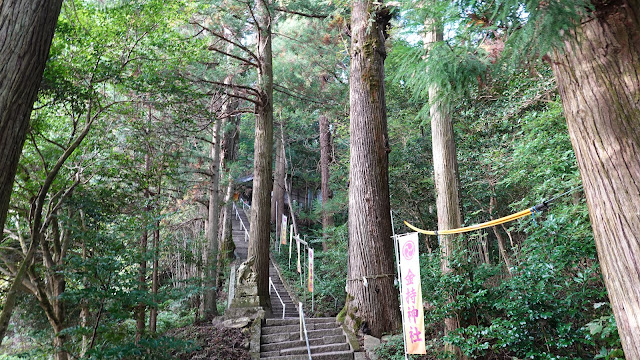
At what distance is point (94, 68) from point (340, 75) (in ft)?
33.3

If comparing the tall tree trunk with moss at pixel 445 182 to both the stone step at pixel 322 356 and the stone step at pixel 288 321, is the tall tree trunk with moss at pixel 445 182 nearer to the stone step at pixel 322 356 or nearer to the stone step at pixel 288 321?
the stone step at pixel 322 356

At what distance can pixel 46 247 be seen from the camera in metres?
5.76

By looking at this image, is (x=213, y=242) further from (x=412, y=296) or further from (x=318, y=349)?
(x=412, y=296)

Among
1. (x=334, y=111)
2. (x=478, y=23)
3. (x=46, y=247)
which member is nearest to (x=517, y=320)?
(x=478, y=23)

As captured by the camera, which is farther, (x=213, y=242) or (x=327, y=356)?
(x=213, y=242)

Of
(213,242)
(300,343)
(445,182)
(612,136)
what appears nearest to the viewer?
(612,136)

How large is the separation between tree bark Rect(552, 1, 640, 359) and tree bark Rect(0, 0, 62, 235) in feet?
11.5

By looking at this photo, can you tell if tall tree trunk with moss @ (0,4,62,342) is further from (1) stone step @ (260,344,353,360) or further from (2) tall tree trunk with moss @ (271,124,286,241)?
(2) tall tree trunk with moss @ (271,124,286,241)

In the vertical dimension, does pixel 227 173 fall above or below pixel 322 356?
above

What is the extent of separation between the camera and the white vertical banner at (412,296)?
4770 millimetres

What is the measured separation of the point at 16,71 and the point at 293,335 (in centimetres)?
635

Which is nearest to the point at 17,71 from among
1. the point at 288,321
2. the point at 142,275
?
the point at 142,275

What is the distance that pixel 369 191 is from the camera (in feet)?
21.8

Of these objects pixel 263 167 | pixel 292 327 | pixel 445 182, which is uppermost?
pixel 263 167
